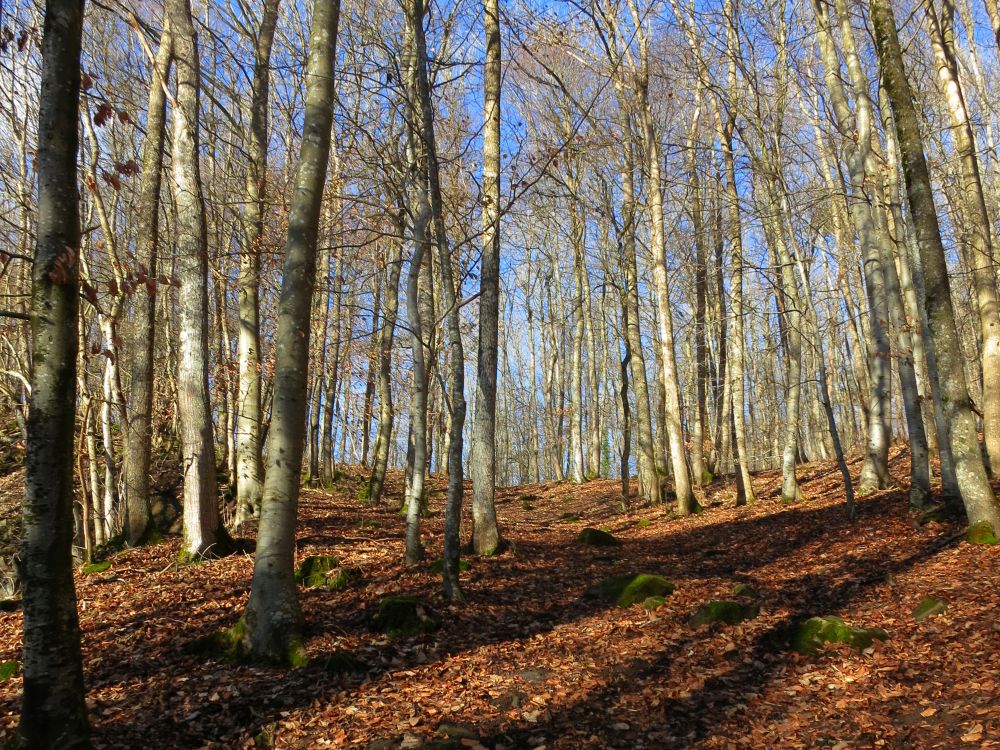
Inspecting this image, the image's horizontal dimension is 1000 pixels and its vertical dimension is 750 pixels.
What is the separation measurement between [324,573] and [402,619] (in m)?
1.78

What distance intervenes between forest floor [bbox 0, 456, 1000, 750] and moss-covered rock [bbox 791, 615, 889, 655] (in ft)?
0.39

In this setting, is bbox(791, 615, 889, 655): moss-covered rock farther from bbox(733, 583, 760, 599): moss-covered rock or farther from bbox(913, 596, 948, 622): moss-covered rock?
bbox(733, 583, 760, 599): moss-covered rock

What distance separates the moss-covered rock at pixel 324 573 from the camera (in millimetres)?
7555

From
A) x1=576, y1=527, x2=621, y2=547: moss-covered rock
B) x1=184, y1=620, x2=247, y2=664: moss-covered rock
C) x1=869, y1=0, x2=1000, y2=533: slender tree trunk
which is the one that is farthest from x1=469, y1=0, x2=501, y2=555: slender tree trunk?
x1=869, y1=0, x2=1000, y2=533: slender tree trunk

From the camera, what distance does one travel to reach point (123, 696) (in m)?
4.86

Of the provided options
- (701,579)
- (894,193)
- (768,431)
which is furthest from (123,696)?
(768,431)

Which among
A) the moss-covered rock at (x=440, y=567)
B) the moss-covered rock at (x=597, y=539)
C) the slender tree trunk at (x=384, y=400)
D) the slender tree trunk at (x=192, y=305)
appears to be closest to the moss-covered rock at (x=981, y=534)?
the moss-covered rock at (x=597, y=539)

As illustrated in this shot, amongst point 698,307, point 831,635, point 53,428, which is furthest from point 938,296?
point 698,307

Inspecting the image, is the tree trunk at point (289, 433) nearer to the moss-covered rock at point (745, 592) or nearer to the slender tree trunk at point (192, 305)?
the slender tree trunk at point (192, 305)

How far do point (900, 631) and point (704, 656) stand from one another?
171 centimetres

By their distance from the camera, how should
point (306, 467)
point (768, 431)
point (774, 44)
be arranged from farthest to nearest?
1. point (768, 431)
2. point (306, 467)
3. point (774, 44)

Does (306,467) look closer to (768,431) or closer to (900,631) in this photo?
(900,631)

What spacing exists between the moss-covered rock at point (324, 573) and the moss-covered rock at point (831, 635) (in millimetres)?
4759

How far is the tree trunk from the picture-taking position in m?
5.42
